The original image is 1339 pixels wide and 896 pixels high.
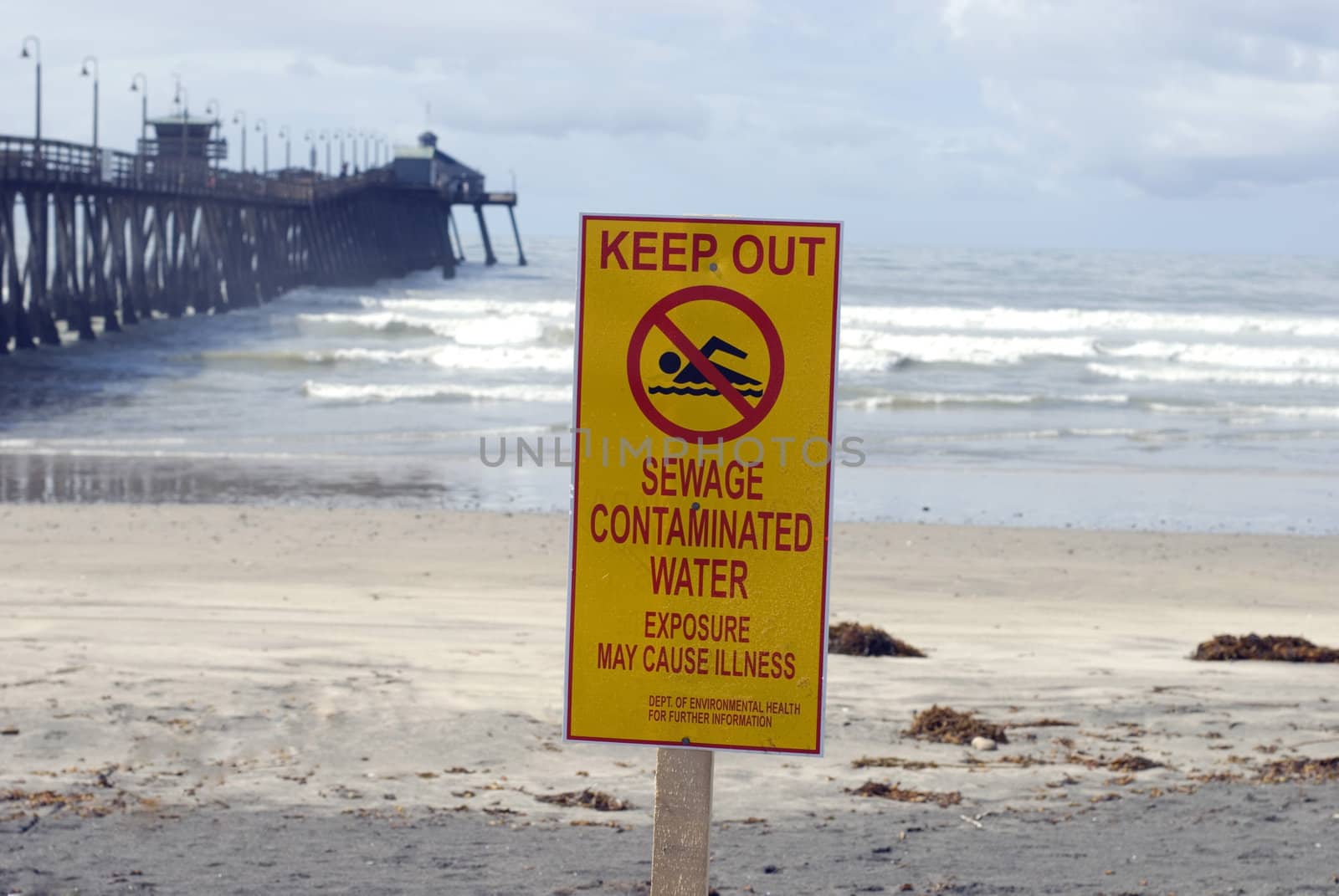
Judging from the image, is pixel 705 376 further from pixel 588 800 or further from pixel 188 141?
pixel 188 141

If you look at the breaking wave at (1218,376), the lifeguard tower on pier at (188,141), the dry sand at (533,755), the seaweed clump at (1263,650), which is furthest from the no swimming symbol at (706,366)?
the lifeguard tower on pier at (188,141)

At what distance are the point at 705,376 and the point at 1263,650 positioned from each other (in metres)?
6.76

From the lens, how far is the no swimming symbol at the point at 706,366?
2.50 metres

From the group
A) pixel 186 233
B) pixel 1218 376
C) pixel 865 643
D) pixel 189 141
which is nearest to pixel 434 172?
pixel 189 141

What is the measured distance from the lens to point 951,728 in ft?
21.0

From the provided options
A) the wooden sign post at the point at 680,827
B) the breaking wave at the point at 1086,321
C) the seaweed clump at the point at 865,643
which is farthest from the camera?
the breaking wave at the point at 1086,321

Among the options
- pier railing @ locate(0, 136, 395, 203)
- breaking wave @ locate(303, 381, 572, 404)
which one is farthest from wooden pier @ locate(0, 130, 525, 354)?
breaking wave @ locate(303, 381, 572, 404)

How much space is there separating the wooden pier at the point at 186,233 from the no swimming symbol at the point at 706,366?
2692cm

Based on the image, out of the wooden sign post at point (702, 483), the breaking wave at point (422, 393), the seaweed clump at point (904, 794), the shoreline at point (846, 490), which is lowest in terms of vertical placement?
the seaweed clump at point (904, 794)

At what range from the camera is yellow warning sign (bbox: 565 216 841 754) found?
2488 mm

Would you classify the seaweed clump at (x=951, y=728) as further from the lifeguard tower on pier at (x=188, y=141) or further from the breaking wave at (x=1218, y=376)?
the lifeguard tower on pier at (x=188, y=141)

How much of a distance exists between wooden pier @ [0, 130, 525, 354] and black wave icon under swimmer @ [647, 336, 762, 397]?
26950mm

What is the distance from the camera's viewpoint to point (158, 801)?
523 centimetres

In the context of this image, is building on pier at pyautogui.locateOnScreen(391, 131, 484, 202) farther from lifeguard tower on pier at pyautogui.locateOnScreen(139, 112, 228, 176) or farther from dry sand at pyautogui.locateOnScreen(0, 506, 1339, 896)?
dry sand at pyautogui.locateOnScreen(0, 506, 1339, 896)
